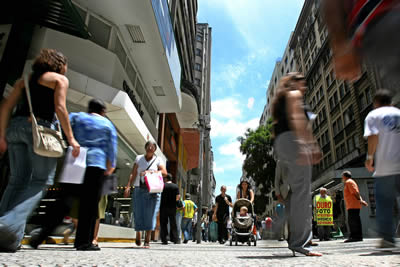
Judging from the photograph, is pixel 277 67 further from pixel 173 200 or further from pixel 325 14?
pixel 325 14

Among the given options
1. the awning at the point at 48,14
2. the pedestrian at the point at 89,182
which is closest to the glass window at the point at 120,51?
the awning at the point at 48,14

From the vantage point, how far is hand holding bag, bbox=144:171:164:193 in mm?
5082

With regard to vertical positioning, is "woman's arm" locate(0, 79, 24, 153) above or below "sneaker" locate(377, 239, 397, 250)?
above

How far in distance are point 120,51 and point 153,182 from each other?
724 centimetres

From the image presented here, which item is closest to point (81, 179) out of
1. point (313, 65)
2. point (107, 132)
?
point (107, 132)

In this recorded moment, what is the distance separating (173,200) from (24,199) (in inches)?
221

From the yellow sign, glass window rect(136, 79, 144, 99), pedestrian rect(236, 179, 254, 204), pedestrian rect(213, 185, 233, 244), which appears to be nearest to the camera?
pedestrian rect(236, 179, 254, 204)

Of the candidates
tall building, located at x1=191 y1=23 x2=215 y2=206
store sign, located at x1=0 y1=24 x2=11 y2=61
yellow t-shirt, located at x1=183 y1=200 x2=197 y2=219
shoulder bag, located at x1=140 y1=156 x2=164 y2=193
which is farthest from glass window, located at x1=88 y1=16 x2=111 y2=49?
tall building, located at x1=191 y1=23 x2=215 y2=206

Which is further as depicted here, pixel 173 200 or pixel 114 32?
pixel 114 32

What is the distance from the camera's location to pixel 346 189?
25.5ft

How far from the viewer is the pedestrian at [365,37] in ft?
3.92

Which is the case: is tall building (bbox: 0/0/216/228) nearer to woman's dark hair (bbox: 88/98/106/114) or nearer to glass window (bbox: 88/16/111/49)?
glass window (bbox: 88/16/111/49)

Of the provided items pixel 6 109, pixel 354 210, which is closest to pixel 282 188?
pixel 6 109

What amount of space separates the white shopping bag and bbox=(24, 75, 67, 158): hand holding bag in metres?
0.21
